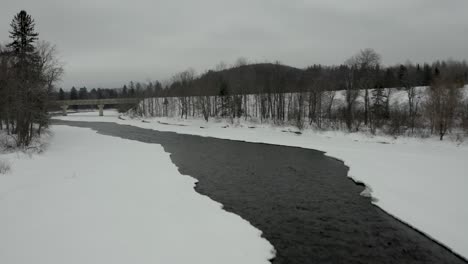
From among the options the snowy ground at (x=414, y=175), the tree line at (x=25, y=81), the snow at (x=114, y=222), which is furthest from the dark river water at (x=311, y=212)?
the tree line at (x=25, y=81)

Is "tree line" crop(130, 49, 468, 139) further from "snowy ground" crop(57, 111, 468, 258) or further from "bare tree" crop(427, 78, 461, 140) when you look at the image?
"snowy ground" crop(57, 111, 468, 258)

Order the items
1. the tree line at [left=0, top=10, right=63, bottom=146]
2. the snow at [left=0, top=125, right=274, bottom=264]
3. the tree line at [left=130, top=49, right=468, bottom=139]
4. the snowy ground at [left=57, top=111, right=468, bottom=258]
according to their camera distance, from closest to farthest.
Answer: the snow at [left=0, top=125, right=274, bottom=264] < the snowy ground at [left=57, top=111, right=468, bottom=258] < the tree line at [left=0, top=10, right=63, bottom=146] < the tree line at [left=130, top=49, right=468, bottom=139]

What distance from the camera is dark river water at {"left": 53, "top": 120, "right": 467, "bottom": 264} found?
7.84 metres

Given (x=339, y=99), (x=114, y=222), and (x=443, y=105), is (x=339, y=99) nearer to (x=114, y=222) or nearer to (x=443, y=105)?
(x=443, y=105)

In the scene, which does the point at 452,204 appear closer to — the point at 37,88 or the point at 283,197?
the point at 283,197

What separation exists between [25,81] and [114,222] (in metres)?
22.3

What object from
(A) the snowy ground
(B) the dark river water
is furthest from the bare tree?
(B) the dark river water

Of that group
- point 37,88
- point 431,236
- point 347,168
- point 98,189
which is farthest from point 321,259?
point 37,88

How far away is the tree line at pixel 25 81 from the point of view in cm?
2355

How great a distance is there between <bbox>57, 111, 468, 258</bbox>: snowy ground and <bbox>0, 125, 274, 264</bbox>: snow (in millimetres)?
6151

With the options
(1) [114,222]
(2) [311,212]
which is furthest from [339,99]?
(1) [114,222]

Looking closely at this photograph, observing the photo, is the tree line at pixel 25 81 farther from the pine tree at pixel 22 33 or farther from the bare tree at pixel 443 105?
the bare tree at pixel 443 105

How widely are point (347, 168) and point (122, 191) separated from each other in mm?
14296

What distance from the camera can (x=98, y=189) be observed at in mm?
12016
